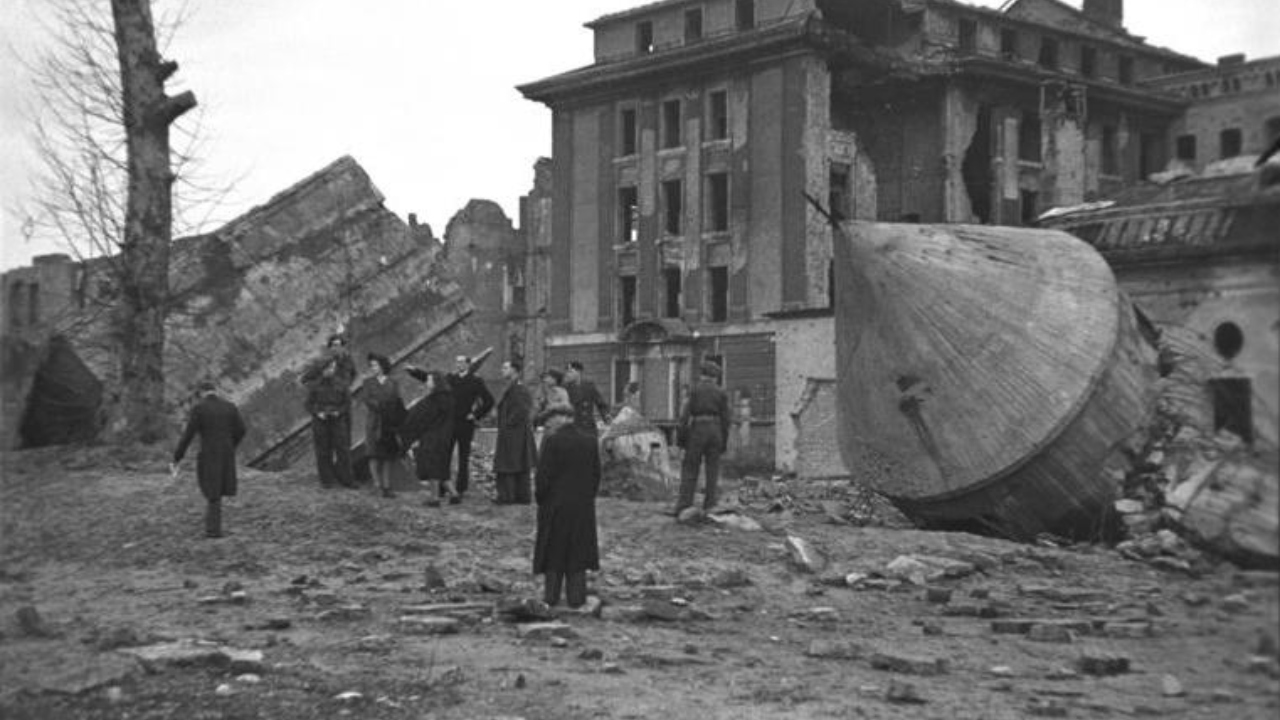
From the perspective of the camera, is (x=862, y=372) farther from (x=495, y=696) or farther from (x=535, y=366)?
(x=535, y=366)

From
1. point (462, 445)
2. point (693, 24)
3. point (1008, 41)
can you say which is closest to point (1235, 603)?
point (462, 445)

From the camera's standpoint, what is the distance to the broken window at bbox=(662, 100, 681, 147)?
1645 inches

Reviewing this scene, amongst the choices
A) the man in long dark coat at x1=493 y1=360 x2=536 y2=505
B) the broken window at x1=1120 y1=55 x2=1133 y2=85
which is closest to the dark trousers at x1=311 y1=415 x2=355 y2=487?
→ the man in long dark coat at x1=493 y1=360 x2=536 y2=505

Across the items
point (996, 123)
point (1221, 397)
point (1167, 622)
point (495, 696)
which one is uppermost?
point (996, 123)

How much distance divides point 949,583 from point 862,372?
74.5 inches

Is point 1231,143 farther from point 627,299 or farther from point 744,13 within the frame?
point 627,299

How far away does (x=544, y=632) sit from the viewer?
898 centimetres

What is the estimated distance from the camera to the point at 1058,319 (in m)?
7.50

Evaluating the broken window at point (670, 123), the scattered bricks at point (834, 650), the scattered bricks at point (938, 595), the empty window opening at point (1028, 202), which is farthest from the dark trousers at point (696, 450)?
the empty window opening at point (1028, 202)

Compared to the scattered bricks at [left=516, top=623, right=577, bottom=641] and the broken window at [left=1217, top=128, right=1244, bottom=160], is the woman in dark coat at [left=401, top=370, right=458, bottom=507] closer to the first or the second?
the scattered bricks at [left=516, top=623, right=577, bottom=641]

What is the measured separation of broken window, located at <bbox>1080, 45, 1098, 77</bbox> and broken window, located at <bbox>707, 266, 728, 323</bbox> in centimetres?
1057

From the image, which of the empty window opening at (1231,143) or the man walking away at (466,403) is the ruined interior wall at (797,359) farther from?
the empty window opening at (1231,143)

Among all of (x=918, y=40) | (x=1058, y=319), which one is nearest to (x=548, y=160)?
(x=918, y=40)

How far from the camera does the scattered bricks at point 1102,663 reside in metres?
5.86
